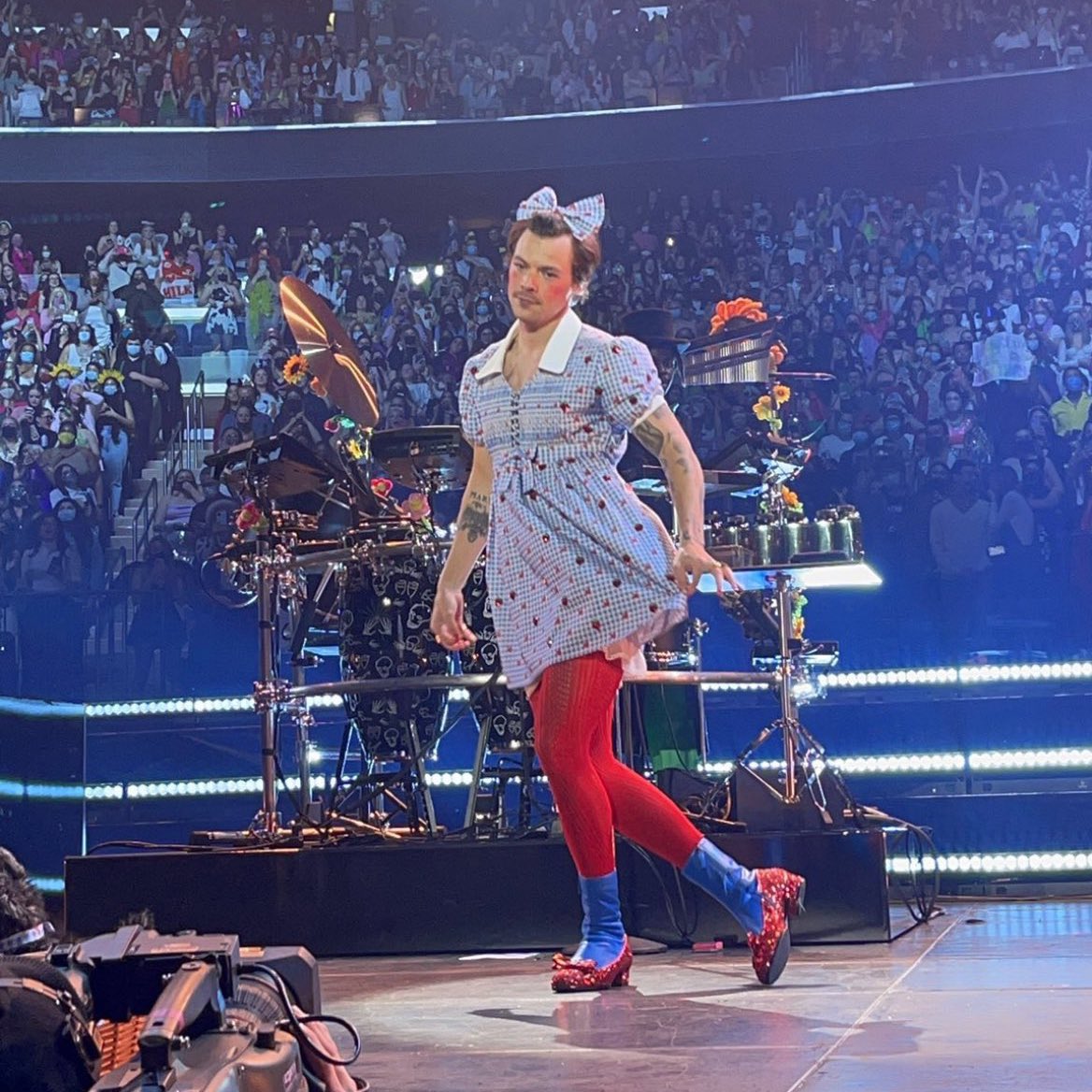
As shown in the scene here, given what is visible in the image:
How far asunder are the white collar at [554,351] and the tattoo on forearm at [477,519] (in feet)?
0.73

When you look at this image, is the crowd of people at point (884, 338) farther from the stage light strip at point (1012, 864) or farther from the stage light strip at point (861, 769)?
the stage light strip at point (1012, 864)

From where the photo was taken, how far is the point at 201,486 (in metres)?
11.3

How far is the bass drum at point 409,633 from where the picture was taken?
4.45 meters

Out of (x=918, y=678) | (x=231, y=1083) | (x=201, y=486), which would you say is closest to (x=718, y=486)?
(x=918, y=678)

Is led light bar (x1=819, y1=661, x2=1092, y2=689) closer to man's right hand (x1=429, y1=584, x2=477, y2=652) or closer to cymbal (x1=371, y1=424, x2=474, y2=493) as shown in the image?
cymbal (x1=371, y1=424, x2=474, y2=493)

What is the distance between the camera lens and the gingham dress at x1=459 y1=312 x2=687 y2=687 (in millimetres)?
2877

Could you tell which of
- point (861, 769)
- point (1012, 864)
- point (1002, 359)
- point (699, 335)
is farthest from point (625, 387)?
point (1002, 359)

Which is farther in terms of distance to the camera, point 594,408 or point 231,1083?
point 594,408

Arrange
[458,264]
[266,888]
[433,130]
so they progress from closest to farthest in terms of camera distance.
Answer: [266,888] → [458,264] → [433,130]

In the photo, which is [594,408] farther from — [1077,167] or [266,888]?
[1077,167]

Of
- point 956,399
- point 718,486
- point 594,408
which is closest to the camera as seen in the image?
point 594,408

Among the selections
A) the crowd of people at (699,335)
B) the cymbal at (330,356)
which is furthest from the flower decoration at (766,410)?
the crowd of people at (699,335)

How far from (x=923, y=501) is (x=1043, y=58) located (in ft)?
21.5

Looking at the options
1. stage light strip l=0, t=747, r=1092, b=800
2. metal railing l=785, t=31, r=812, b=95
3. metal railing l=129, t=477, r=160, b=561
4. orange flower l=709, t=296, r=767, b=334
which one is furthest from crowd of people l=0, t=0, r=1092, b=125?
orange flower l=709, t=296, r=767, b=334
